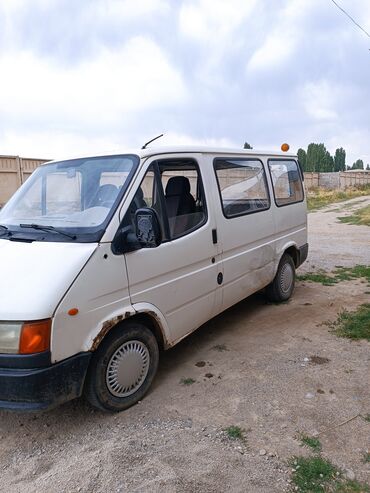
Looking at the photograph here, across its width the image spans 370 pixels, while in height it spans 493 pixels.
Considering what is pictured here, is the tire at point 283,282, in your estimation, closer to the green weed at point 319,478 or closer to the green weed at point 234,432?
the green weed at point 234,432

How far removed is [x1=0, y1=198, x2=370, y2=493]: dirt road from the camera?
246 cm

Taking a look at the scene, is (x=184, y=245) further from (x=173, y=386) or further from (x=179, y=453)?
(x=179, y=453)

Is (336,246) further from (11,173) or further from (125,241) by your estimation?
(11,173)

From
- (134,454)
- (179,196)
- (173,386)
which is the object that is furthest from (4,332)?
(179,196)

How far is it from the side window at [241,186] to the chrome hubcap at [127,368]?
1684mm

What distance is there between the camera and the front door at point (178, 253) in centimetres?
320

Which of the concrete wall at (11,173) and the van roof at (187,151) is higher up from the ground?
the concrete wall at (11,173)

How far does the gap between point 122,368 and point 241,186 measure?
8.08 ft

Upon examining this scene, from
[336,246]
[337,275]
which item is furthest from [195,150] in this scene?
[336,246]

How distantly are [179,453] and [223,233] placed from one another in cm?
210

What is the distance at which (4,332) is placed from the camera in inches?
98.4

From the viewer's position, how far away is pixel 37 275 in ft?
8.55

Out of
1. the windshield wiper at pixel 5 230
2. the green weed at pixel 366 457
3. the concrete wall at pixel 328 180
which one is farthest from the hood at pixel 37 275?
the concrete wall at pixel 328 180

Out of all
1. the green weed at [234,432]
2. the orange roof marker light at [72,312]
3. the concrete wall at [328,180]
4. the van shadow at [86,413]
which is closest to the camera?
the orange roof marker light at [72,312]
